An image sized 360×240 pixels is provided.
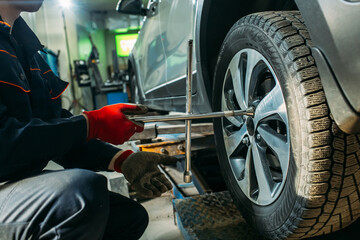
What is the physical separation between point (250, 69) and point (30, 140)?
0.67m

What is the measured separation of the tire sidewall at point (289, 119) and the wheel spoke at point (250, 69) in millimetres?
21

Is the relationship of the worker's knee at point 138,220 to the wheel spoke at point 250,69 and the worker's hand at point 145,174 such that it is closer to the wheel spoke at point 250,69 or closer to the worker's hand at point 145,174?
the worker's hand at point 145,174

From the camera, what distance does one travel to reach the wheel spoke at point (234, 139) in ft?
3.13

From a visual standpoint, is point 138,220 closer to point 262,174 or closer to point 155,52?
point 262,174

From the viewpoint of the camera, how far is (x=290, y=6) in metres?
1.02

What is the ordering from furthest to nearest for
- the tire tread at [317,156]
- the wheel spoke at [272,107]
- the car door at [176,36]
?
1. the car door at [176,36]
2. the wheel spoke at [272,107]
3. the tire tread at [317,156]

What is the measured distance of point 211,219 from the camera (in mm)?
1124

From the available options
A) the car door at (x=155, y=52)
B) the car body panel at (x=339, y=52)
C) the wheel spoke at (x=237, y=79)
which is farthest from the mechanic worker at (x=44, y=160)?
the car door at (x=155, y=52)

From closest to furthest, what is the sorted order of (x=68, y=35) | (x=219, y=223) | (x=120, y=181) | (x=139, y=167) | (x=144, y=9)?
(x=139, y=167) → (x=219, y=223) → (x=120, y=181) → (x=144, y=9) → (x=68, y=35)

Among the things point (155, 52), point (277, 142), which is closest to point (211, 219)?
point (277, 142)

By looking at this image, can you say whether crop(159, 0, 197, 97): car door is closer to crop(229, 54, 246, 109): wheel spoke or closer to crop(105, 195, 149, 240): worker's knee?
crop(229, 54, 246, 109): wheel spoke

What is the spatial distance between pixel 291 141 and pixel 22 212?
69 centimetres

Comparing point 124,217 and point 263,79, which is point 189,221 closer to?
point 124,217

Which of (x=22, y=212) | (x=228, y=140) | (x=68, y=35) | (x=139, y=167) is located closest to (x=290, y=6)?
(x=228, y=140)
